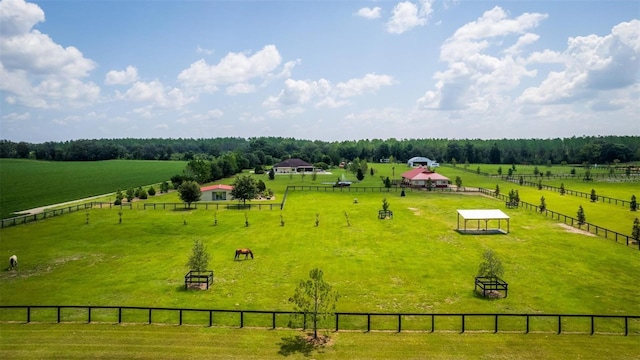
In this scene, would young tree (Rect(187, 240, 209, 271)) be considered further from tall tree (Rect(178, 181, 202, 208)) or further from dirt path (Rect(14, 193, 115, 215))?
dirt path (Rect(14, 193, 115, 215))

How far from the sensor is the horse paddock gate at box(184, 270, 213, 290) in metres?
27.1

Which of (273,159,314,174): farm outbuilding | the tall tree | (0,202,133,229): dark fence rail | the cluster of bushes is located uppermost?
(273,159,314,174): farm outbuilding

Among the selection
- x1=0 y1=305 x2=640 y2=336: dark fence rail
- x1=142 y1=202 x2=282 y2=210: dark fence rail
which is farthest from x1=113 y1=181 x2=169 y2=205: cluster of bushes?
x1=0 y1=305 x2=640 y2=336: dark fence rail

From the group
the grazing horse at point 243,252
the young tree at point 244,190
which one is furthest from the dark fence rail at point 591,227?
the young tree at point 244,190

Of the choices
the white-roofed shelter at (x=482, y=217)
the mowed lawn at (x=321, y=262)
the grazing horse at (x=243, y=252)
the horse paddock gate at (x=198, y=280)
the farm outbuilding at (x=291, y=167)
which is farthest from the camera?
the farm outbuilding at (x=291, y=167)

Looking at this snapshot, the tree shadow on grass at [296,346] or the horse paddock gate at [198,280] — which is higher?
the horse paddock gate at [198,280]

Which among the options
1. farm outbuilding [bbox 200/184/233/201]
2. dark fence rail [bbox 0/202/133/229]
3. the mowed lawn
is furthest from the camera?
farm outbuilding [bbox 200/184/233/201]

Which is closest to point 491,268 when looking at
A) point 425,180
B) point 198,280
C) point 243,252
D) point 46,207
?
→ point 243,252

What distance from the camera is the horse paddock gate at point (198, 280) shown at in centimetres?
2709

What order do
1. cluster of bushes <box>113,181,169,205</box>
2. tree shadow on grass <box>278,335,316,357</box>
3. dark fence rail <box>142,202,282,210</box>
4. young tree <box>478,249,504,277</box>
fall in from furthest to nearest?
cluster of bushes <box>113,181,169,205</box> < dark fence rail <box>142,202,282,210</box> < young tree <box>478,249,504,277</box> < tree shadow on grass <box>278,335,316,357</box>

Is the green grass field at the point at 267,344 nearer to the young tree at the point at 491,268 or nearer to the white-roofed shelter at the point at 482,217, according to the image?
the young tree at the point at 491,268

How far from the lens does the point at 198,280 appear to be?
28.2m

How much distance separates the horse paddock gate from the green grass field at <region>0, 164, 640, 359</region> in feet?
1.98

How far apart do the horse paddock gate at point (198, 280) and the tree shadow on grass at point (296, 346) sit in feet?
30.6
